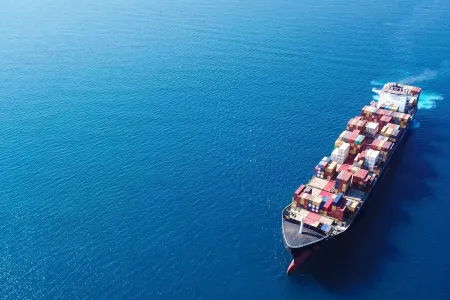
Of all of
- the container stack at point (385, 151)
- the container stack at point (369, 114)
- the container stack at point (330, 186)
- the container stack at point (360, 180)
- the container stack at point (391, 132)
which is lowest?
the container stack at point (330, 186)

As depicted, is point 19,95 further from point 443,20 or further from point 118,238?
point 443,20

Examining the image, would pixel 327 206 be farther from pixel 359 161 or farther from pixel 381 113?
pixel 381 113

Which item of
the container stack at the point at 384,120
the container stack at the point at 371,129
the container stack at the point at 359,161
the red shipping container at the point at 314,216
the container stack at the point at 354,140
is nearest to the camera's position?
the red shipping container at the point at 314,216

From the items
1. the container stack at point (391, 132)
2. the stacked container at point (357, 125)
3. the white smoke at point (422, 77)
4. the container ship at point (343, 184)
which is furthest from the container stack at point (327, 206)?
the white smoke at point (422, 77)

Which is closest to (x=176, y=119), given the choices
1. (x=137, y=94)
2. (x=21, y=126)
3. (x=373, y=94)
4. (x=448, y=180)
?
(x=137, y=94)

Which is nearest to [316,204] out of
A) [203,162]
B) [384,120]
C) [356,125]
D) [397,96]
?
[356,125]

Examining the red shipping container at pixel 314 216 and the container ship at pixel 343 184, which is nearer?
the container ship at pixel 343 184

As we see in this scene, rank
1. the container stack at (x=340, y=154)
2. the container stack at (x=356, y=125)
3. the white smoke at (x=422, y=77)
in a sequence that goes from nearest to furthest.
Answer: the container stack at (x=340, y=154), the container stack at (x=356, y=125), the white smoke at (x=422, y=77)

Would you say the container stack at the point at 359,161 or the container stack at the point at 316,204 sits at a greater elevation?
the container stack at the point at 359,161

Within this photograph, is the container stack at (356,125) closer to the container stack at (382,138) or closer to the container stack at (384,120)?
the container stack at (382,138)
